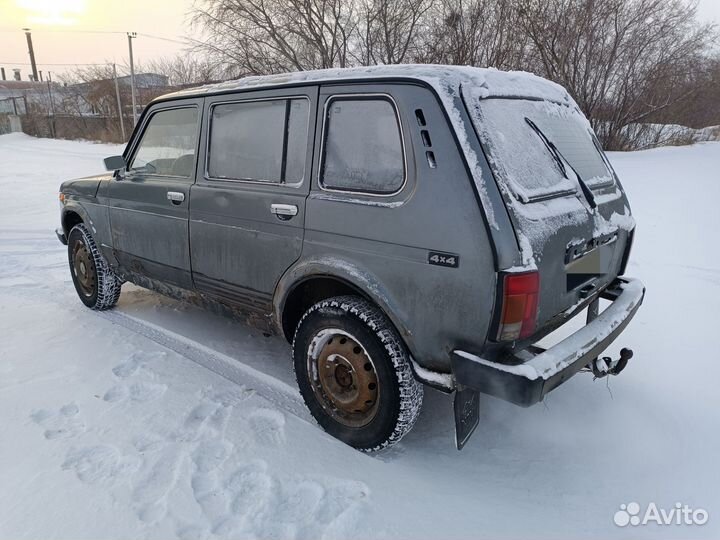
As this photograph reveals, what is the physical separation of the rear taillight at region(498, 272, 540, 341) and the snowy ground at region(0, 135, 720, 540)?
89 centimetres

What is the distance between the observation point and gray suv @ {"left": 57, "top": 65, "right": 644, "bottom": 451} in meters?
2.15

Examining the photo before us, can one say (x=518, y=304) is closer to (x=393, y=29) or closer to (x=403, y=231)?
(x=403, y=231)

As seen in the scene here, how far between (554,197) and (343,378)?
1.49 m

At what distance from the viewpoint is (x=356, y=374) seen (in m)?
2.63

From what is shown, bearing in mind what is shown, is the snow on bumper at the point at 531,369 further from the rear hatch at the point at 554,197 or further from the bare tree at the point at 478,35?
the bare tree at the point at 478,35

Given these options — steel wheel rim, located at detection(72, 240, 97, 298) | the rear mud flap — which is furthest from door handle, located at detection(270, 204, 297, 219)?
steel wheel rim, located at detection(72, 240, 97, 298)

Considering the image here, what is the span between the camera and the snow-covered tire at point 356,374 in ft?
8.11

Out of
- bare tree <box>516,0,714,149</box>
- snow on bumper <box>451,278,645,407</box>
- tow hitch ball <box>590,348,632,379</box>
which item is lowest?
tow hitch ball <box>590,348,632,379</box>

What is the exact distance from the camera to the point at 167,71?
35.0 m

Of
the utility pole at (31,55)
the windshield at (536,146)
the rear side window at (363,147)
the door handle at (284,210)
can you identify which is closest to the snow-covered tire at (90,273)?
the door handle at (284,210)

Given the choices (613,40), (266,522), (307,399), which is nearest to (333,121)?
(307,399)

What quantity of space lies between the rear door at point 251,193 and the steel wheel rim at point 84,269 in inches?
66.5

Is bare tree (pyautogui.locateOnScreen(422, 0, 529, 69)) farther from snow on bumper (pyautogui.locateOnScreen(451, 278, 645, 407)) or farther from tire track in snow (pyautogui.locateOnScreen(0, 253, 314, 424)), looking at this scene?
snow on bumper (pyautogui.locateOnScreen(451, 278, 645, 407))

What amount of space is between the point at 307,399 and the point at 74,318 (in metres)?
2.77
